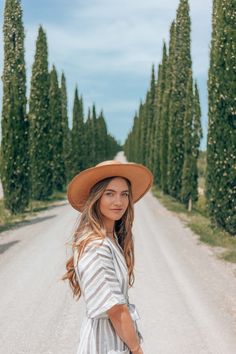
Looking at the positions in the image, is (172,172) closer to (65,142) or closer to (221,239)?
(221,239)

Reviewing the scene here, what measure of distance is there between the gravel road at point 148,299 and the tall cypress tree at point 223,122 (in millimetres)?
2348

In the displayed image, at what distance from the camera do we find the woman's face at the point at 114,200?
2.81 metres

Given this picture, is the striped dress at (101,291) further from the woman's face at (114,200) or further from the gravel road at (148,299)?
the gravel road at (148,299)

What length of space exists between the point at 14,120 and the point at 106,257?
2232 cm

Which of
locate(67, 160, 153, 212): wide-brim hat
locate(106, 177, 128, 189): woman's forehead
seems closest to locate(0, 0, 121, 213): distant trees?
locate(67, 160, 153, 212): wide-brim hat

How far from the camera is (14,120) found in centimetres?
2428

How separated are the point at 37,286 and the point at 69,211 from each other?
1528cm

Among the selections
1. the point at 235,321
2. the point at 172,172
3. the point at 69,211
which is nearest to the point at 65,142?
the point at 172,172

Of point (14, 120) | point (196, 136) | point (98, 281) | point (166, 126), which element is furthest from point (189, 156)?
point (98, 281)

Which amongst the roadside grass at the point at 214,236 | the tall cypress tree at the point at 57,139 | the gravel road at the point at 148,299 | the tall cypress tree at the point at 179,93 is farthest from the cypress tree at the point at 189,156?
the tall cypress tree at the point at 57,139

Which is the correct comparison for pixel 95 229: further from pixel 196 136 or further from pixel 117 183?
pixel 196 136

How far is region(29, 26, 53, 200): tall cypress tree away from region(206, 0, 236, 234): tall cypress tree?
15881 millimetres

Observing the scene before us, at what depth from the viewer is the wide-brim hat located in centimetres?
278

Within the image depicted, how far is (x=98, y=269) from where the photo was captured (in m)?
2.58
